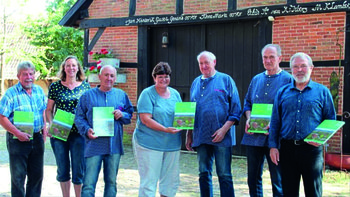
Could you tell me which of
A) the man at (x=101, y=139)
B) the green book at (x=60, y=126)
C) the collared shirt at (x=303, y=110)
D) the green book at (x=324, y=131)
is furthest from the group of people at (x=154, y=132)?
the green book at (x=324, y=131)

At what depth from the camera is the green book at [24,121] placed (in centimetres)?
432

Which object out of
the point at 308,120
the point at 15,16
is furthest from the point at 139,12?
the point at 15,16

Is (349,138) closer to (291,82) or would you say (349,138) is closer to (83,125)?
(291,82)

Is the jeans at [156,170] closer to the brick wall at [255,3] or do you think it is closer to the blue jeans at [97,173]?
the blue jeans at [97,173]

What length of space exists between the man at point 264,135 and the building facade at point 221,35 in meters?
3.50

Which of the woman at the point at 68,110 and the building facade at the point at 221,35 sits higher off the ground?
the building facade at the point at 221,35

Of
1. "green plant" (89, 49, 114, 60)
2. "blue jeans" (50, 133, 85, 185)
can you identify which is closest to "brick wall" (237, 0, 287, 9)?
"green plant" (89, 49, 114, 60)

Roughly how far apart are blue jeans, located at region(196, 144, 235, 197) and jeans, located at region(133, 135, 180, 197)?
279 millimetres

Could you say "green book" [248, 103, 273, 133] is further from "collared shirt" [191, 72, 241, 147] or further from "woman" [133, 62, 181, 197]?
"woman" [133, 62, 181, 197]

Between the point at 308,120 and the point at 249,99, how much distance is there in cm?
95

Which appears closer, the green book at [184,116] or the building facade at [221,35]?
the green book at [184,116]

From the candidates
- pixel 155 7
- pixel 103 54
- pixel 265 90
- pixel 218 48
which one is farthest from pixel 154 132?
pixel 103 54

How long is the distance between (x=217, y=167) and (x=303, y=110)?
1.16 metres

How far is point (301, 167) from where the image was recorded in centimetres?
373
